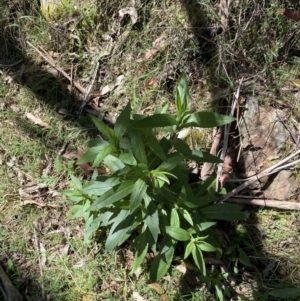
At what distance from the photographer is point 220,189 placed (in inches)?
124

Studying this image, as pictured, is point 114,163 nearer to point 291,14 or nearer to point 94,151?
point 94,151

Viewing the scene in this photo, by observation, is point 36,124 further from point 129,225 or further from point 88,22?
point 129,225

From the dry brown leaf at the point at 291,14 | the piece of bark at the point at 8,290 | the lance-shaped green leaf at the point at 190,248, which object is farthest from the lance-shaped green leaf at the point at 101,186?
the dry brown leaf at the point at 291,14

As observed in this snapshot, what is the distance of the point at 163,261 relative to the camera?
2.91 m

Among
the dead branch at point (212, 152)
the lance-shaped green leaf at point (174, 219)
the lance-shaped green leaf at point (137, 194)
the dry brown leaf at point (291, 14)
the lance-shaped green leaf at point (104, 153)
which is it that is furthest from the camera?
the dead branch at point (212, 152)

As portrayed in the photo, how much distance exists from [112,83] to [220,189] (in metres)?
1.39

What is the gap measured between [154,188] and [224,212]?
23.3 inches

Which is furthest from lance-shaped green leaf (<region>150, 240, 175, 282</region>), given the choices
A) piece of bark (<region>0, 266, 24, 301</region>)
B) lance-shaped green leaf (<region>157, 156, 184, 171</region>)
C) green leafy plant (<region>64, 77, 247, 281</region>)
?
piece of bark (<region>0, 266, 24, 301</region>)

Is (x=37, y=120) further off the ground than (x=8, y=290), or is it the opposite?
(x=37, y=120)

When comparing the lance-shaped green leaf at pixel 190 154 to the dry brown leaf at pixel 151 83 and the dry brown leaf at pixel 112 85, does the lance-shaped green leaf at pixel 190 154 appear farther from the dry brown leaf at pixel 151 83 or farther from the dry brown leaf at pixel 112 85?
the dry brown leaf at pixel 112 85

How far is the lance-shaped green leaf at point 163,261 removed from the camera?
286 centimetres

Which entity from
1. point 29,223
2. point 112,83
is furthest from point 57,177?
point 112,83

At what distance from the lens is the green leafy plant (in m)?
2.49

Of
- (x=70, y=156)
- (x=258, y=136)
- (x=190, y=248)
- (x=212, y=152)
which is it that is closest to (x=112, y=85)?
(x=70, y=156)
